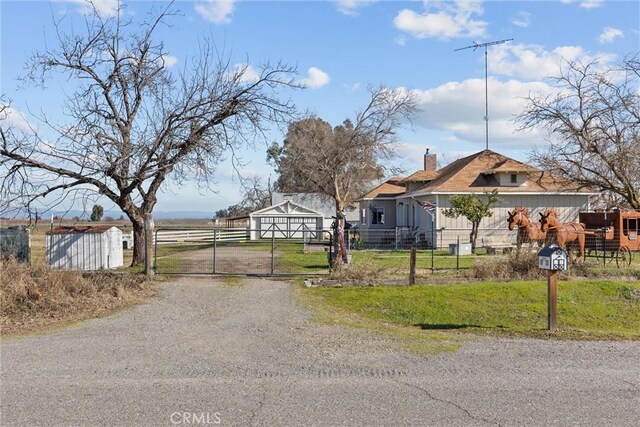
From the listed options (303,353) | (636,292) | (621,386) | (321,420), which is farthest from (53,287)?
(636,292)

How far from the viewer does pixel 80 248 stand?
19.4m

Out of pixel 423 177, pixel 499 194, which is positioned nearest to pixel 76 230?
pixel 499 194

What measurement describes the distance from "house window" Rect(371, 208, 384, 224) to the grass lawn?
27776 millimetres

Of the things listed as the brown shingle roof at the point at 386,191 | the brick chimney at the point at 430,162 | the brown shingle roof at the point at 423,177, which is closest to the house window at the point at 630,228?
the brown shingle roof at the point at 423,177

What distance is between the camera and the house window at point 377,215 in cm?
4248

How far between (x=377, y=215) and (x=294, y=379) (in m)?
36.2

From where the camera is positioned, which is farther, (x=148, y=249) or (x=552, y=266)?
(x=148, y=249)

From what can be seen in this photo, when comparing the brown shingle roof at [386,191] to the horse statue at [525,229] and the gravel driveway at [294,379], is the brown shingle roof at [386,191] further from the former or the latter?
the gravel driveway at [294,379]

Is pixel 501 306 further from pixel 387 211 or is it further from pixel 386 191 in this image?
pixel 386 191

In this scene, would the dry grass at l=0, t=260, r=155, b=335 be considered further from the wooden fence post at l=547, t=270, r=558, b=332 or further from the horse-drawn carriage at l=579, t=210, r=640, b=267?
the horse-drawn carriage at l=579, t=210, r=640, b=267

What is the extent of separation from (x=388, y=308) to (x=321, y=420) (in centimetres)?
692

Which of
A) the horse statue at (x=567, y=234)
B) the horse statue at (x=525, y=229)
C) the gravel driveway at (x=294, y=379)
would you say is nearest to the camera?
the gravel driveway at (x=294, y=379)

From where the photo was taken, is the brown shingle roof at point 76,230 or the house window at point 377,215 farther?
the house window at point 377,215

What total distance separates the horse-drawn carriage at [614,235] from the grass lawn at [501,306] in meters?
5.41
